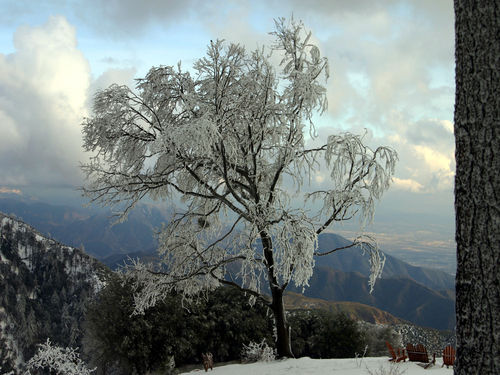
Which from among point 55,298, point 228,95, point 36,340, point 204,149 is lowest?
point 36,340

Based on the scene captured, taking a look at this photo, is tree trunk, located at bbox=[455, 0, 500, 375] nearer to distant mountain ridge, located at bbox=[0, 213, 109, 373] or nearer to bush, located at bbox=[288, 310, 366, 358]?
bush, located at bbox=[288, 310, 366, 358]

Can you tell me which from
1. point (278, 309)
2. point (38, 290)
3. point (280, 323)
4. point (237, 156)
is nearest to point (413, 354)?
point (280, 323)

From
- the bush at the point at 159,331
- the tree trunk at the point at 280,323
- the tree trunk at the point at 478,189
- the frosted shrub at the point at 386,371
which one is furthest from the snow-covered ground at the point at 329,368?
the tree trunk at the point at 478,189

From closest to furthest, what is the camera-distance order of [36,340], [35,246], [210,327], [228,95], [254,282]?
1. [228,95]
2. [254,282]
3. [210,327]
4. [36,340]
5. [35,246]

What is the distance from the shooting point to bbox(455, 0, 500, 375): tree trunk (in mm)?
3162

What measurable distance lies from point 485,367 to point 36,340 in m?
107

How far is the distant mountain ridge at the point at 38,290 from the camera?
3433 inches

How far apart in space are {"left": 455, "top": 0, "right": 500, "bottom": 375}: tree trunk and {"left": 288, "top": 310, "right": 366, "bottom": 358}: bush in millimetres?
18043

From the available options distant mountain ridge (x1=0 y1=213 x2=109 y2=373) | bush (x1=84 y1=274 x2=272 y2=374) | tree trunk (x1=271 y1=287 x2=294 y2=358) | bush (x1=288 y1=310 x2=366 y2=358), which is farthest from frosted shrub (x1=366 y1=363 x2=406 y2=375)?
distant mountain ridge (x1=0 y1=213 x2=109 y2=373)

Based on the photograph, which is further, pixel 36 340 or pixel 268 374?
pixel 36 340

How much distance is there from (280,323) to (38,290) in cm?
11764

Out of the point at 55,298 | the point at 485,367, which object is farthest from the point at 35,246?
the point at 485,367

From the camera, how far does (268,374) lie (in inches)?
380

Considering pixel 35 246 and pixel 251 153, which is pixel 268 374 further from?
pixel 35 246
